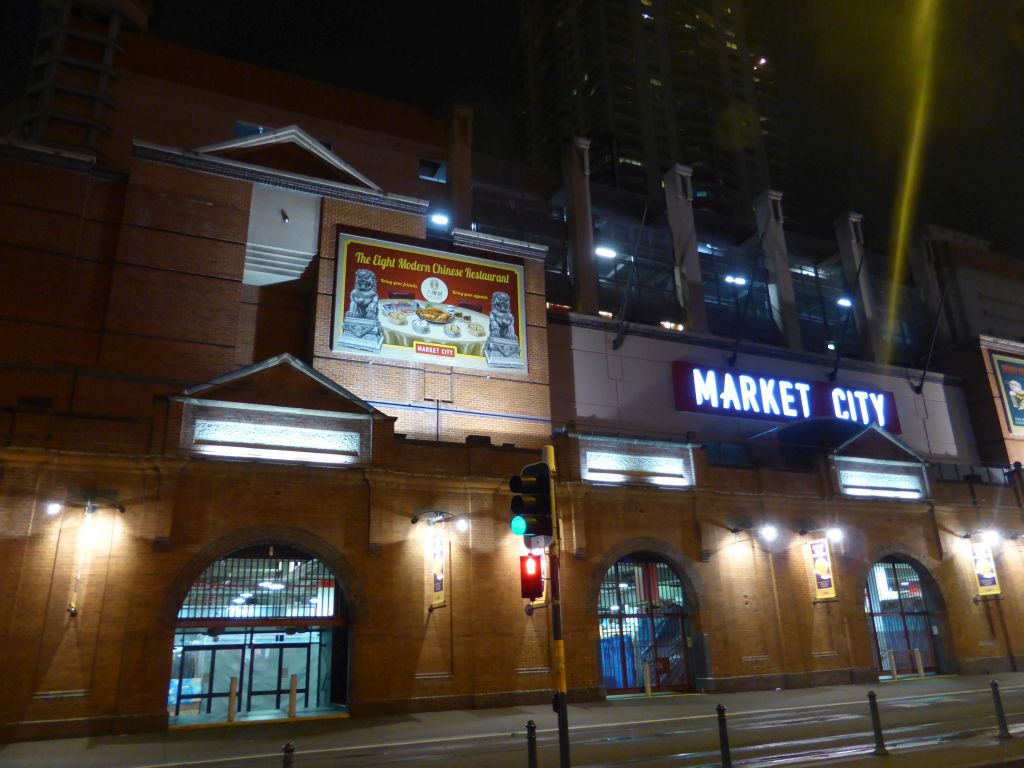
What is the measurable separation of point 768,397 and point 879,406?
6.88 m

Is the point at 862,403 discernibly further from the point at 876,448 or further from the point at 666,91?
the point at 666,91

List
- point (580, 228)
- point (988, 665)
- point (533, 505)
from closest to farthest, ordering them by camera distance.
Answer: point (533, 505) < point (988, 665) < point (580, 228)

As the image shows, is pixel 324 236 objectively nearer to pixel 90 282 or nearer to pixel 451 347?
pixel 451 347

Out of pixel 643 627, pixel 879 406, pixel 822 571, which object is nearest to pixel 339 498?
pixel 643 627

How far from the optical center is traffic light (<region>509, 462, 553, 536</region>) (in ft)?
33.0

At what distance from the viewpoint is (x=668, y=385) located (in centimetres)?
3178

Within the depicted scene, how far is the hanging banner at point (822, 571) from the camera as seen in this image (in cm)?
2558

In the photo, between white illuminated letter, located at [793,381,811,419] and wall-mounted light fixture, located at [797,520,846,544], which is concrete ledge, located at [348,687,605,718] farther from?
white illuminated letter, located at [793,381,811,419]

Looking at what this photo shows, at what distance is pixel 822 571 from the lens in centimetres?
2598

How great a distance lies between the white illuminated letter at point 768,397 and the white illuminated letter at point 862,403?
16.4 ft

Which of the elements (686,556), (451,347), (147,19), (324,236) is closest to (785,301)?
(686,556)

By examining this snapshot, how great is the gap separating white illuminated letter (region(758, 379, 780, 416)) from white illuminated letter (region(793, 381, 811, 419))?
150 cm


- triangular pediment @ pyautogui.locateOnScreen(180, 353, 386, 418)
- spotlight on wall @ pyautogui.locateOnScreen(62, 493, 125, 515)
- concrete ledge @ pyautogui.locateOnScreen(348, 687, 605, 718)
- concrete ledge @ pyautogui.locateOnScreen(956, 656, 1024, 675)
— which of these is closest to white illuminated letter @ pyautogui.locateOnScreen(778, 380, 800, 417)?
concrete ledge @ pyautogui.locateOnScreen(956, 656, 1024, 675)

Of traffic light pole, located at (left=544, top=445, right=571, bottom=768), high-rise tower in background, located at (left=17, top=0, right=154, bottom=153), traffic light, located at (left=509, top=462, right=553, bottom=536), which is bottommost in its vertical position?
traffic light pole, located at (left=544, top=445, right=571, bottom=768)
